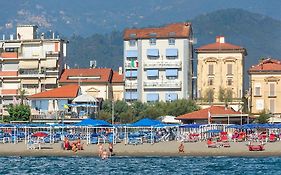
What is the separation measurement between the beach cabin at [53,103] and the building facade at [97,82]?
7.98 metres

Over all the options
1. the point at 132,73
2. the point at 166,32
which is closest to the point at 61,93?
the point at 132,73

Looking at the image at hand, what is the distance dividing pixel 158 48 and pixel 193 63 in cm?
947

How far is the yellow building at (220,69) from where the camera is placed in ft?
452

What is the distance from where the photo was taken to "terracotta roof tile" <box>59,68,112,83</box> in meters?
141

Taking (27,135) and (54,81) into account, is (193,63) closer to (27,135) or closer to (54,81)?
(54,81)

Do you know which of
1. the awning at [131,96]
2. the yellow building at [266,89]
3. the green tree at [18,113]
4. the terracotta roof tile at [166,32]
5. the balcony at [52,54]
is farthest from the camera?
the awning at [131,96]

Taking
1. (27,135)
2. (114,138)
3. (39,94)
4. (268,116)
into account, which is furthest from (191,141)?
(39,94)

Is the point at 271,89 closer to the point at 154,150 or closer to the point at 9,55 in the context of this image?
the point at 9,55

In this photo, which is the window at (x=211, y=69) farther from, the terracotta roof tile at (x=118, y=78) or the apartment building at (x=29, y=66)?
the apartment building at (x=29, y=66)

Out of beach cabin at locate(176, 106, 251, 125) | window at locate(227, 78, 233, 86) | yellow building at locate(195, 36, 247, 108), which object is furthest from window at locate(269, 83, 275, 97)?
beach cabin at locate(176, 106, 251, 125)

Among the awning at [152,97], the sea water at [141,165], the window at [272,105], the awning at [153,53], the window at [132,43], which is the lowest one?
the sea water at [141,165]

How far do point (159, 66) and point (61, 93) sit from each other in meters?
16.6

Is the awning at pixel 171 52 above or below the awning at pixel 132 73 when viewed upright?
above

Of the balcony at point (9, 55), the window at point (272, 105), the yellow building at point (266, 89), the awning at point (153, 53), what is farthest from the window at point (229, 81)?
the balcony at point (9, 55)
